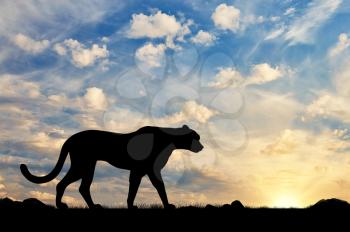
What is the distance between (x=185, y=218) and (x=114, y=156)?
13.3 ft

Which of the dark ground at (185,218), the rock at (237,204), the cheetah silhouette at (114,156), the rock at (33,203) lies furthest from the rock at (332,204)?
the rock at (33,203)

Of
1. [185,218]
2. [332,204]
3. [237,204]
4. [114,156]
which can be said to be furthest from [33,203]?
[332,204]

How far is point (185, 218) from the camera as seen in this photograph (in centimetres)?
1012

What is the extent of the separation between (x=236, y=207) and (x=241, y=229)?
182 cm

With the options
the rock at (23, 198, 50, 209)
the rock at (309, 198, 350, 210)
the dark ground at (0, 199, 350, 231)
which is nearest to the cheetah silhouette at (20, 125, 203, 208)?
the rock at (23, 198, 50, 209)

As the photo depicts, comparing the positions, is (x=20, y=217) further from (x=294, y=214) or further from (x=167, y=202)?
(x=294, y=214)

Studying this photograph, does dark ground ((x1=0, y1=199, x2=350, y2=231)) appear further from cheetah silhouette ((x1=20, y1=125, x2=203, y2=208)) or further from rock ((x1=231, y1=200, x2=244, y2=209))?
cheetah silhouette ((x1=20, y1=125, x2=203, y2=208))

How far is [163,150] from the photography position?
1371 cm

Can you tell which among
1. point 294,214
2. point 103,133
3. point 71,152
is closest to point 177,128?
point 103,133

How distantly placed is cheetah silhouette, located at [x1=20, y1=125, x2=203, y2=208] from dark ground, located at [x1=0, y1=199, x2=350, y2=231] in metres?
2.03

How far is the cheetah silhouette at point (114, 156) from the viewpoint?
13219mm

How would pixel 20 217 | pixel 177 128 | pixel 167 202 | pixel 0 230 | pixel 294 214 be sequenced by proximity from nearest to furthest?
pixel 0 230
pixel 20 217
pixel 294 214
pixel 167 202
pixel 177 128

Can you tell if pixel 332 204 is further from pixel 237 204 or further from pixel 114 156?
pixel 114 156

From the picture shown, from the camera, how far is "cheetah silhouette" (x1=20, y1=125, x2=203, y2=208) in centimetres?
1322
